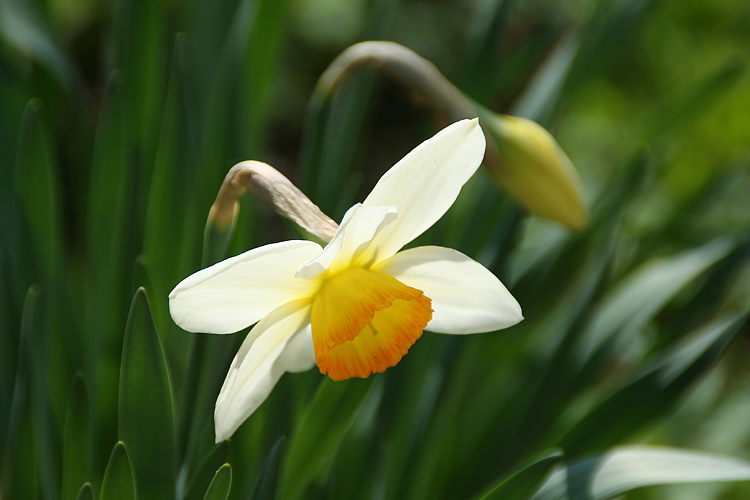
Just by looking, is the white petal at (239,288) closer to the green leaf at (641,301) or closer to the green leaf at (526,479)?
the green leaf at (526,479)

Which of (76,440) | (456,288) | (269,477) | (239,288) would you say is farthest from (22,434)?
(456,288)

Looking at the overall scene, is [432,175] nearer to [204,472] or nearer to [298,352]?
[298,352]

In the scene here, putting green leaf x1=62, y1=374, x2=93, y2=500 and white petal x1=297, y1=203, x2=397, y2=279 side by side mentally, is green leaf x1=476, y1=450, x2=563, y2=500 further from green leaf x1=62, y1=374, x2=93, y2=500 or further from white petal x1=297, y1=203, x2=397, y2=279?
green leaf x1=62, y1=374, x2=93, y2=500

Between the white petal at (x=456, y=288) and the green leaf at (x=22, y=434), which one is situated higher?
the white petal at (x=456, y=288)

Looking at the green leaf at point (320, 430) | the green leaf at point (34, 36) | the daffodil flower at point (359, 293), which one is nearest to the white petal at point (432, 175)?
the daffodil flower at point (359, 293)

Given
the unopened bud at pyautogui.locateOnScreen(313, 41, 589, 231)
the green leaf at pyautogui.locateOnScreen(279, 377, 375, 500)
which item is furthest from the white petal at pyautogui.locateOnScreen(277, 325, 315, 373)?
the unopened bud at pyautogui.locateOnScreen(313, 41, 589, 231)
